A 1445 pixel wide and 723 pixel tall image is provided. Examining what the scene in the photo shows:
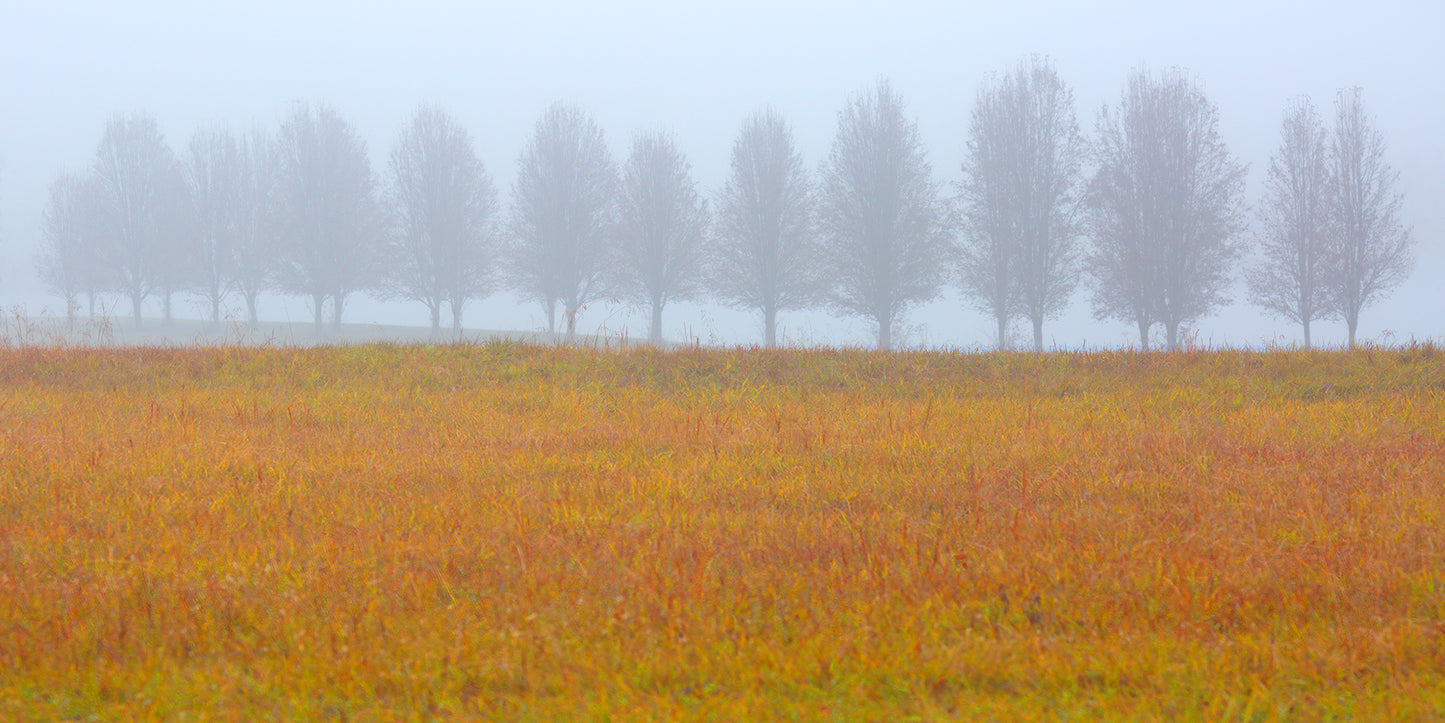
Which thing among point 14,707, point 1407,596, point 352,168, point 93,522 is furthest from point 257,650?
point 352,168

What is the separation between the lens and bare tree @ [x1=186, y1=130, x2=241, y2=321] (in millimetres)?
31875

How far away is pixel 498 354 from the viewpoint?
418 inches

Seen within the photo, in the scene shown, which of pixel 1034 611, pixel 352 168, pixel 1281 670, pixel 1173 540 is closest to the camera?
pixel 1281 670

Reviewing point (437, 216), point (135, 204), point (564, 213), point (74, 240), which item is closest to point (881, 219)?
point (564, 213)

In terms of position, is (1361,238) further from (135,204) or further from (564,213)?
(135,204)

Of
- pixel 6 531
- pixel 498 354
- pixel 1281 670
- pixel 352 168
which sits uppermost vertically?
pixel 352 168

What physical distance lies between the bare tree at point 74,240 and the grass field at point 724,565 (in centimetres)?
3353

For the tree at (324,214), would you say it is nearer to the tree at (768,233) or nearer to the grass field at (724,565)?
the tree at (768,233)

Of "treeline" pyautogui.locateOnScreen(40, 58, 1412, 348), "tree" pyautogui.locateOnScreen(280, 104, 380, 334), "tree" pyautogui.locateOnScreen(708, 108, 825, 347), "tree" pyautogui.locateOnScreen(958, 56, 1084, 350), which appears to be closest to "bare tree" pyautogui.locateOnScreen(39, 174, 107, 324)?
"treeline" pyautogui.locateOnScreen(40, 58, 1412, 348)

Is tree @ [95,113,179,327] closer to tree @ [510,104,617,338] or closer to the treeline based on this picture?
the treeline

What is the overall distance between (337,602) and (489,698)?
38.3 inches

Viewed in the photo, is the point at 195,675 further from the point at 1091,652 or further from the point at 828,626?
the point at 1091,652

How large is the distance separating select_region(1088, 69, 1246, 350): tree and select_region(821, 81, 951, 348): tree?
4414 mm

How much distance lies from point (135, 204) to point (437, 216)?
12.6 m
